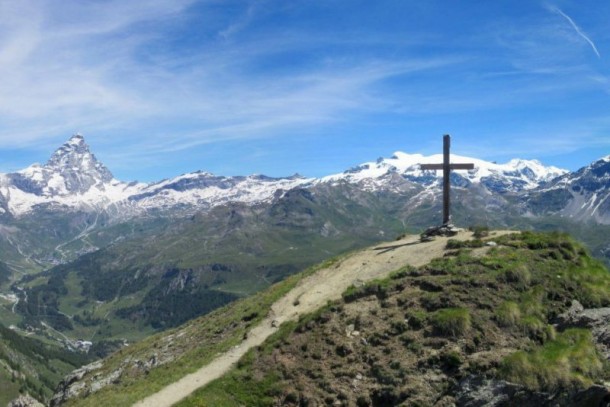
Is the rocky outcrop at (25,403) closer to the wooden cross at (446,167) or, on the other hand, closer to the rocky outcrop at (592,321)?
the wooden cross at (446,167)

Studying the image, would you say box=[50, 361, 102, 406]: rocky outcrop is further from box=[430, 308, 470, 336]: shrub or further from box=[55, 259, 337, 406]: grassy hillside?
box=[430, 308, 470, 336]: shrub

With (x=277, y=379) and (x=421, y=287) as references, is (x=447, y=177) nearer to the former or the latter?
(x=421, y=287)

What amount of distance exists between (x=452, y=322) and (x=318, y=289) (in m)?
15.3

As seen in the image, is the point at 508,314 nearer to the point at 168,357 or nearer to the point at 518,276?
the point at 518,276

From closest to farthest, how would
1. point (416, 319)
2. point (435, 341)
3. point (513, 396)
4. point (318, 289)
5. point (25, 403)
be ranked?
1. point (513, 396)
2. point (435, 341)
3. point (416, 319)
4. point (318, 289)
5. point (25, 403)

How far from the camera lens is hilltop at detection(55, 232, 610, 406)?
2581cm

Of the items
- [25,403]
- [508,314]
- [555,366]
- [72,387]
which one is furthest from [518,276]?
[25,403]

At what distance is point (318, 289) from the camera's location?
42.7m

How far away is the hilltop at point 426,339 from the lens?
84.7 feet

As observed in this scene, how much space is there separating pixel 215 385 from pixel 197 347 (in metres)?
11.5

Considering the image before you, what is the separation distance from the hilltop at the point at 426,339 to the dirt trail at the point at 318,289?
200 millimetres

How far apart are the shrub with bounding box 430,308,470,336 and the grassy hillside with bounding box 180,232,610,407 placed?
0.19 feet

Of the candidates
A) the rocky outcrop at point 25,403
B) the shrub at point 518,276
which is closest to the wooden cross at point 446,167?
the shrub at point 518,276

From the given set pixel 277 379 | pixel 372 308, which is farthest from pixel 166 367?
pixel 372 308
